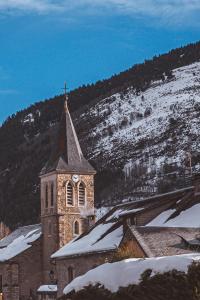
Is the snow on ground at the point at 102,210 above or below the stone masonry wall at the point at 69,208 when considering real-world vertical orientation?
above

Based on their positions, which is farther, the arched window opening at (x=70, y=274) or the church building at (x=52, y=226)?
the church building at (x=52, y=226)

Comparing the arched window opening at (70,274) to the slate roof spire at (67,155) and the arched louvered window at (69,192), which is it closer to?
the arched louvered window at (69,192)

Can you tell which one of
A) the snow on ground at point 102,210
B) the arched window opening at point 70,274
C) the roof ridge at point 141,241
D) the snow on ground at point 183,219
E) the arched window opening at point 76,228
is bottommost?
the arched window opening at point 70,274

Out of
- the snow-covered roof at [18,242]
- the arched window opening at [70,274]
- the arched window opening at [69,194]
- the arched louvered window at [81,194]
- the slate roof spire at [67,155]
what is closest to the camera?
the arched window opening at [70,274]

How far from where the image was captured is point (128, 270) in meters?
11.4

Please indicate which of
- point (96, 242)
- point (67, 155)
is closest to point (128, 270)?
point (96, 242)

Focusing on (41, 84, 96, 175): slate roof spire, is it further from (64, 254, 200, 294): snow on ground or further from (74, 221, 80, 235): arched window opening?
(64, 254, 200, 294): snow on ground

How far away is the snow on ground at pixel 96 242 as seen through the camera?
43.9 metres

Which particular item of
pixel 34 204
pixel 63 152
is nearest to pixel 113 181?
pixel 34 204

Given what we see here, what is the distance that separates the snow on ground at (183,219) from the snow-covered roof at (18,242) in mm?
30179

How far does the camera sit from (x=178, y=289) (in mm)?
10641

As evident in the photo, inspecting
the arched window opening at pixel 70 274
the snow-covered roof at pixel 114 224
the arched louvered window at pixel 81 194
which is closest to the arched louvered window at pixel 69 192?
the arched louvered window at pixel 81 194

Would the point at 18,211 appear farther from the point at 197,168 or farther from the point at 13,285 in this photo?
the point at 13,285

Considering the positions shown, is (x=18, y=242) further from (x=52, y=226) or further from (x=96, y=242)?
(x=96, y=242)
